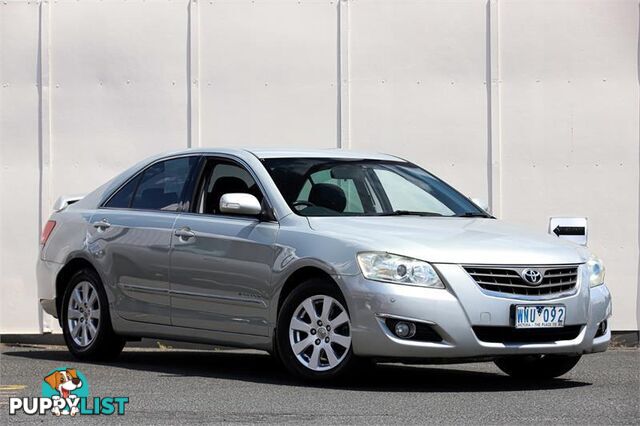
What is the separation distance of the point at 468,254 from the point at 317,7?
573cm

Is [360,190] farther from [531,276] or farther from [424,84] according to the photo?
[424,84]

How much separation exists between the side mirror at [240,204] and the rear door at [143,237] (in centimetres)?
89

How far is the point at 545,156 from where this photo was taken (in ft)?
47.1

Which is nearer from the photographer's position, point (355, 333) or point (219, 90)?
point (355, 333)

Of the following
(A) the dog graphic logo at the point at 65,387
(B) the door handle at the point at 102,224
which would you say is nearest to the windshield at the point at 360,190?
(B) the door handle at the point at 102,224

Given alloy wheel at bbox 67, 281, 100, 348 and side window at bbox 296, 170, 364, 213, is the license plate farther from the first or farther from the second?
alloy wheel at bbox 67, 281, 100, 348

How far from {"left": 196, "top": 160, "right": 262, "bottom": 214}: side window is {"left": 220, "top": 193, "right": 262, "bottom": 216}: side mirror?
0.51 m

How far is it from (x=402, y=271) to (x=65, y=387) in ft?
7.96

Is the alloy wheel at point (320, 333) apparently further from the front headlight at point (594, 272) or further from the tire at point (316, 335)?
the front headlight at point (594, 272)

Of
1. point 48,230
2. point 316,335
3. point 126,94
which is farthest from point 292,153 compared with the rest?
point 126,94

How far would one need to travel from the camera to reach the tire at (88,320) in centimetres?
1169

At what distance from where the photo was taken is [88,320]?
1185cm

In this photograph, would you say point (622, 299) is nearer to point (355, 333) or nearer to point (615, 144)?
point (615, 144)

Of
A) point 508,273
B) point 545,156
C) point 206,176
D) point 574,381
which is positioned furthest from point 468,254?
point 545,156
